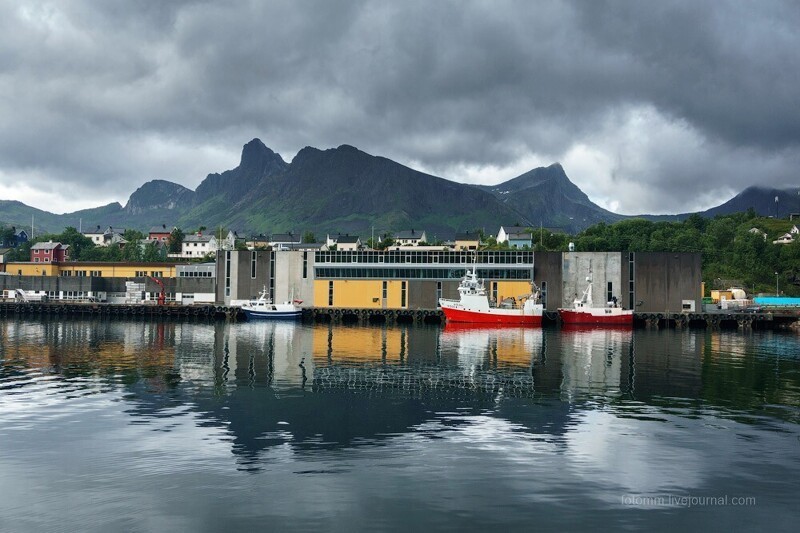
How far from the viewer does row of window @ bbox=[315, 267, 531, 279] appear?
122 m

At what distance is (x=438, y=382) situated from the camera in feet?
163

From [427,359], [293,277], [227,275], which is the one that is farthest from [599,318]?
[227,275]

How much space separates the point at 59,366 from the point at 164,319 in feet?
222

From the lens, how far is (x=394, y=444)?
3155cm

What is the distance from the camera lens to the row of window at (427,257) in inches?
4803

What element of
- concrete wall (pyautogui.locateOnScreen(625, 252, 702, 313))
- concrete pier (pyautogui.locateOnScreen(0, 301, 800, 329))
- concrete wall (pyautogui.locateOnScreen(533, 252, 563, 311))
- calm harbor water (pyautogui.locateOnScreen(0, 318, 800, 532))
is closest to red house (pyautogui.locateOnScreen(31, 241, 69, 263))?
concrete pier (pyautogui.locateOnScreen(0, 301, 800, 329))

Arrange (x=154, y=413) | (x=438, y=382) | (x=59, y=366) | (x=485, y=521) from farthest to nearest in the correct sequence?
1. (x=59, y=366)
2. (x=438, y=382)
3. (x=154, y=413)
4. (x=485, y=521)

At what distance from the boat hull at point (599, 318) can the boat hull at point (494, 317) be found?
6125 millimetres

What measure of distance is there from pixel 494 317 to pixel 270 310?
42.3 m

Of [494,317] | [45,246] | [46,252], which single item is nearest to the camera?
[494,317]

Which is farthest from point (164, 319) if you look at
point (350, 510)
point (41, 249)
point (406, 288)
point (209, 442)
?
point (350, 510)

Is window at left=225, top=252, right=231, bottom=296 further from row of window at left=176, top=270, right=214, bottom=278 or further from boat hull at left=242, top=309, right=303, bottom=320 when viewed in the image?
boat hull at left=242, top=309, right=303, bottom=320

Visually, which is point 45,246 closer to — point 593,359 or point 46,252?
point 46,252

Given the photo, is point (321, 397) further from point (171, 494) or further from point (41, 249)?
point (41, 249)
